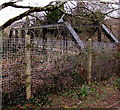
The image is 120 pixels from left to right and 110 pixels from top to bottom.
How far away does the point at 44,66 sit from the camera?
414 cm

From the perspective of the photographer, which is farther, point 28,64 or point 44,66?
point 44,66

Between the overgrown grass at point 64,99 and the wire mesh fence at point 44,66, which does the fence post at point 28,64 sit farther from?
the overgrown grass at point 64,99

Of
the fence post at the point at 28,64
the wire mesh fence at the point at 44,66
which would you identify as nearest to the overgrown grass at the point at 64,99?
the wire mesh fence at the point at 44,66

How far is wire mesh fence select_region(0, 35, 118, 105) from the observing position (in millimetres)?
3482

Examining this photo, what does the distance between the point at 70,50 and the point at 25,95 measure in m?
2.10

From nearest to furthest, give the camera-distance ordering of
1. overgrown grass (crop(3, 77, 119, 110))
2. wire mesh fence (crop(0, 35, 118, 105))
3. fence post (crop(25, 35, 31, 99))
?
1. wire mesh fence (crop(0, 35, 118, 105))
2. overgrown grass (crop(3, 77, 119, 110))
3. fence post (crop(25, 35, 31, 99))

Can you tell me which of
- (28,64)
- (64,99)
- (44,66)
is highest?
(28,64)

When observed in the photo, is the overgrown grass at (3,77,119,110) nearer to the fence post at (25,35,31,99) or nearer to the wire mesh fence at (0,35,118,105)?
the wire mesh fence at (0,35,118,105)

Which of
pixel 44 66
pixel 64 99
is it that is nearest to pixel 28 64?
pixel 44 66

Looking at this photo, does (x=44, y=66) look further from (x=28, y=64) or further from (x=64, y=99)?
(x=64, y=99)

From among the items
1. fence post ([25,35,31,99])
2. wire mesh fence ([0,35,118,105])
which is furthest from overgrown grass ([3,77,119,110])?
fence post ([25,35,31,99])

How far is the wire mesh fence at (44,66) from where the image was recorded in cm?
348

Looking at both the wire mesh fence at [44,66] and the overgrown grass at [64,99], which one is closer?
the wire mesh fence at [44,66]

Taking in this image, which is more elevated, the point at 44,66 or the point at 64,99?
the point at 44,66
